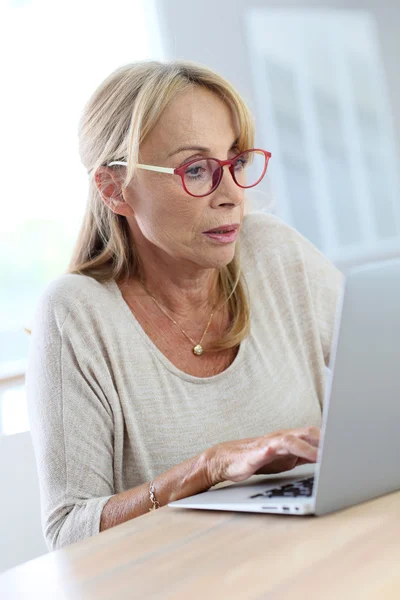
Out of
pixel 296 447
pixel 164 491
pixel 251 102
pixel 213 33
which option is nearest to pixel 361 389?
pixel 296 447

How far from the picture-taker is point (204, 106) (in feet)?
5.33

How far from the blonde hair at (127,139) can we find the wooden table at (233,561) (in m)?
0.74

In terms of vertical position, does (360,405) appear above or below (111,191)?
below

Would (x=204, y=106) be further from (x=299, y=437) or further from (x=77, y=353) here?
(x=299, y=437)

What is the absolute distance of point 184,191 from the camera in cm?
159

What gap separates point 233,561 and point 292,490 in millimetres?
187

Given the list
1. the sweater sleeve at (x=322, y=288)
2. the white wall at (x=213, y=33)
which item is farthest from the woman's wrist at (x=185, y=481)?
the white wall at (x=213, y=33)

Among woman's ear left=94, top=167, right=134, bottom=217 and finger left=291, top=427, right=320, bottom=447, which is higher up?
woman's ear left=94, top=167, right=134, bottom=217

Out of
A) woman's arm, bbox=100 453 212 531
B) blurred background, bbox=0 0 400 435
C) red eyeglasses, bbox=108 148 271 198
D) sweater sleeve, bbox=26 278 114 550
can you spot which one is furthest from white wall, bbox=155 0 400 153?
woman's arm, bbox=100 453 212 531

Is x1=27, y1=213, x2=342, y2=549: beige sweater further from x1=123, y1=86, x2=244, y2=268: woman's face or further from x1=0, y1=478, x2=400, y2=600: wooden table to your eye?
x1=0, y1=478, x2=400, y2=600: wooden table

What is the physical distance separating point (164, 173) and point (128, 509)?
2.19 ft

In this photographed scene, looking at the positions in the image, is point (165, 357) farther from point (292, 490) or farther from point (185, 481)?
point (292, 490)

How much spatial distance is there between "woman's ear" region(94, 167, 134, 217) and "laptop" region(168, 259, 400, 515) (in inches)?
35.3

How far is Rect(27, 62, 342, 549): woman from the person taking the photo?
144 cm
